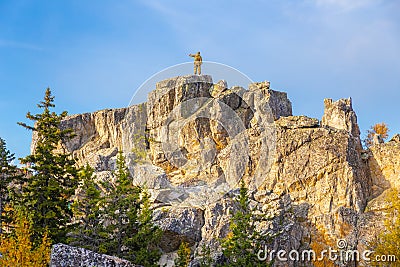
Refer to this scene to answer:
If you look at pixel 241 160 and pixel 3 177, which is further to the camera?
pixel 241 160

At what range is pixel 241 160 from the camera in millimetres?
55344

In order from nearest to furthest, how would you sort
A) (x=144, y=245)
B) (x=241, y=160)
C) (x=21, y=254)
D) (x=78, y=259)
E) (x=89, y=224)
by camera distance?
(x=78, y=259), (x=21, y=254), (x=89, y=224), (x=144, y=245), (x=241, y=160)

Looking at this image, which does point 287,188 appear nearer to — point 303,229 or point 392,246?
point 303,229

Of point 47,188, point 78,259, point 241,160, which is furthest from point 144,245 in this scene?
point 241,160

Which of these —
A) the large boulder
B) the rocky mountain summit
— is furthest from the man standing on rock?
the large boulder

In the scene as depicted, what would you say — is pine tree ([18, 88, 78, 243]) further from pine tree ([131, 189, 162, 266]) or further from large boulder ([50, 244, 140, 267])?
large boulder ([50, 244, 140, 267])

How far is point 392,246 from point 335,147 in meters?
19.0

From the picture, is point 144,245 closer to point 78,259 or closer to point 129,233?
point 129,233

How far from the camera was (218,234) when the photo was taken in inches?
1748

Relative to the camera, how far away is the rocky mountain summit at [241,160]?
4581cm

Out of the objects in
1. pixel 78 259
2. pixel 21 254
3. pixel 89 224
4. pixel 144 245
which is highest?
pixel 89 224

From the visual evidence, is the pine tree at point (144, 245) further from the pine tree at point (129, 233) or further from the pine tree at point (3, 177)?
the pine tree at point (3, 177)

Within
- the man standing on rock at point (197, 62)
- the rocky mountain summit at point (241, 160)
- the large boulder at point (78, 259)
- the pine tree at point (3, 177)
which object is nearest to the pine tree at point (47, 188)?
the pine tree at point (3, 177)

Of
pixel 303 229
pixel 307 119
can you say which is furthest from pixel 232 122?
pixel 303 229
